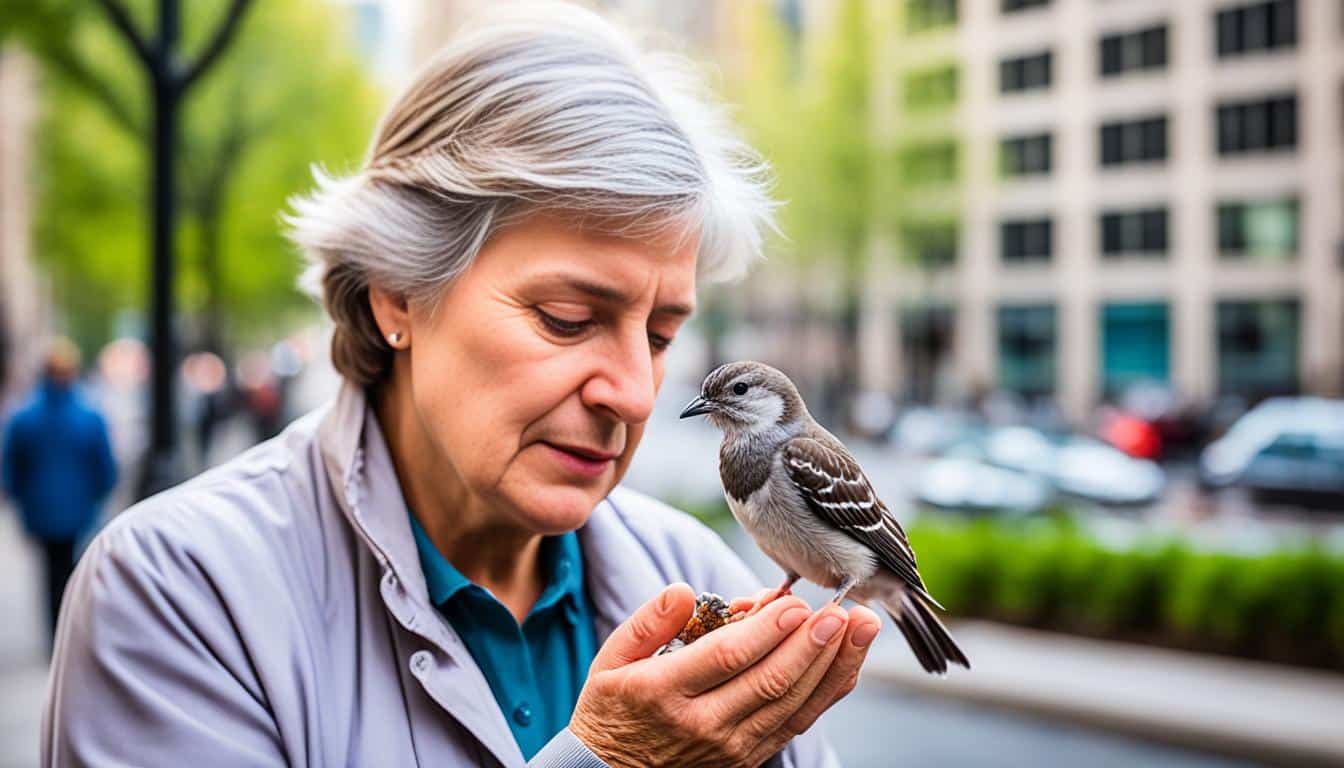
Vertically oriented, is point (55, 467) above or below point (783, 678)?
below

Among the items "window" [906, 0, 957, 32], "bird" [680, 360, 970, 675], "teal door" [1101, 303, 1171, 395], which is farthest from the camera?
"teal door" [1101, 303, 1171, 395]

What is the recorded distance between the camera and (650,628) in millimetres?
1185

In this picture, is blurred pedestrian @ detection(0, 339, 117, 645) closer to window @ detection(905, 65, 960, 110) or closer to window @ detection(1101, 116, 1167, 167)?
window @ detection(905, 65, 960, 110)

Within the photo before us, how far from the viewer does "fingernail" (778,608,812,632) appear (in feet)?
3.69

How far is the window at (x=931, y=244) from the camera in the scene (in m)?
26.3

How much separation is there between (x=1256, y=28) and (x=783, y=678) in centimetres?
2439

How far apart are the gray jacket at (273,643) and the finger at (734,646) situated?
0.17m

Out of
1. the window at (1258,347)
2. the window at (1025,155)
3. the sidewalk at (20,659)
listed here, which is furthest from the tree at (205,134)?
the window at (1258,347)

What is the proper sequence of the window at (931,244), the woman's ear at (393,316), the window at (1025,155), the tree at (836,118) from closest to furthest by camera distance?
the woman's ear at (393,316)
the tree at (836,118)
the window at (931,244)
the window at (1025,155)

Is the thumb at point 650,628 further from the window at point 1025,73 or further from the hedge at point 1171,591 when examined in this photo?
the window at point 1025,73

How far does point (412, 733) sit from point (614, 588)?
367mm

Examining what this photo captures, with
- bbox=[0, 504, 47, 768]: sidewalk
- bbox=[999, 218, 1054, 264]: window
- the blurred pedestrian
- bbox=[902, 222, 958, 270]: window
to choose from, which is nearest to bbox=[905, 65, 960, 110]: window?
bbox=[902, 222, 958, 270]: window

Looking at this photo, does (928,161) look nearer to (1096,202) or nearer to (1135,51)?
(1135,51)

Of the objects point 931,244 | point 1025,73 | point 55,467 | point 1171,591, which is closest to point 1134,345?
point 931,244
